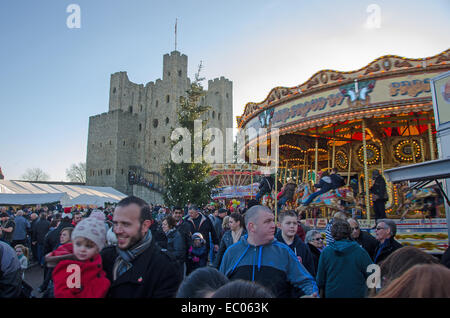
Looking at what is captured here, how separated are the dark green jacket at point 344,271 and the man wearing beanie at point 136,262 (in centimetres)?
163

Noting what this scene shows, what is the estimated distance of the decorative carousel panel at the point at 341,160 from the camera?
1209 centimetres

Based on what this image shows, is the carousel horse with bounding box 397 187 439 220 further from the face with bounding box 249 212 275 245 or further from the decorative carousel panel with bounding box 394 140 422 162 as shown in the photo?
the face with bounding box 249 212 275 245

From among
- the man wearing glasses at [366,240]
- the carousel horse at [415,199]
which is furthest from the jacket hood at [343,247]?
the carousel horse at [415,199]

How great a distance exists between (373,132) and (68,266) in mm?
11224

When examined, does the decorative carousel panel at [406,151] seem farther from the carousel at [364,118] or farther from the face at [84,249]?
the face at [84,249]

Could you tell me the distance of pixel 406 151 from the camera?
10.7 meters

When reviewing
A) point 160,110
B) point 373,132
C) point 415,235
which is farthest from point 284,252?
point 160,110

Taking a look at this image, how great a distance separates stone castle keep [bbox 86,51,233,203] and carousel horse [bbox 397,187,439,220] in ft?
95.8

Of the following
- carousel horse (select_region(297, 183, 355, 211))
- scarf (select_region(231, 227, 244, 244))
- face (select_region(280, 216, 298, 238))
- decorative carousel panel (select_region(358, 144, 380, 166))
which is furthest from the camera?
decorative carousel panel (select_region(358, 144, 380, 166))

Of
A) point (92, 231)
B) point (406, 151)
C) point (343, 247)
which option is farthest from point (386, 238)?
point (406, 151)

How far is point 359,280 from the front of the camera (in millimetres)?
2760

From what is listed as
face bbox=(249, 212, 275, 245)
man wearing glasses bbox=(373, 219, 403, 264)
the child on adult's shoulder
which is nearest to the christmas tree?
the child on adult's shoulder

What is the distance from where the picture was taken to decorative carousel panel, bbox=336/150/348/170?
1209cm

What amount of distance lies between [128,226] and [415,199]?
9.39 m
